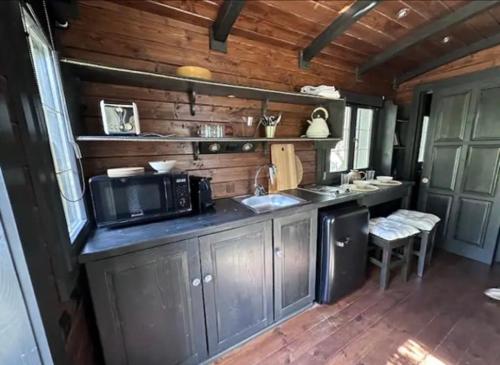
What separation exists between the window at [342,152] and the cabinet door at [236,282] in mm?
1616

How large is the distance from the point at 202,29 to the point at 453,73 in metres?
3.01

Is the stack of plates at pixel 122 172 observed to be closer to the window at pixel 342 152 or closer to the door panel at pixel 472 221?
the window at pixel 342 152

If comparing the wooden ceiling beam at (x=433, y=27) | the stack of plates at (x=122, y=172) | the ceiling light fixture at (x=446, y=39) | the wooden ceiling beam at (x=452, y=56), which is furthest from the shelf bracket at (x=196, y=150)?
the wooden ceiling beam at (x=452, y=56)

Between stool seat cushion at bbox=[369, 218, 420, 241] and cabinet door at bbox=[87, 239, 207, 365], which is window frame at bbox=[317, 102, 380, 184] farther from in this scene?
cabinet door at bbox=[87, 239, 207, 365]

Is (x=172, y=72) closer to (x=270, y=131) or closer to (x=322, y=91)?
(x=270, y=131)

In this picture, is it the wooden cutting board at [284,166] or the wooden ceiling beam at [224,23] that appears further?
the wooden cutting board at [284,166]

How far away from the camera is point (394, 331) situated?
5.37 ft

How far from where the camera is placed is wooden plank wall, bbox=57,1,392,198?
1355 mm

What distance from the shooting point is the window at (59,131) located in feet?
3.18

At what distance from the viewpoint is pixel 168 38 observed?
60.6 inches

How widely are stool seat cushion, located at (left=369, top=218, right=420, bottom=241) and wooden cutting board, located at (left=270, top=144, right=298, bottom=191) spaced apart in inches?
34.0

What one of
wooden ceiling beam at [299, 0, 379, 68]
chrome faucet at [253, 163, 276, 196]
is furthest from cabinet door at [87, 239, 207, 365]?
wooden ceiling beam at [299, 0, 379, 68]

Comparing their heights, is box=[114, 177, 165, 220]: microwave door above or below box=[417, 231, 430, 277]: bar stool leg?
above

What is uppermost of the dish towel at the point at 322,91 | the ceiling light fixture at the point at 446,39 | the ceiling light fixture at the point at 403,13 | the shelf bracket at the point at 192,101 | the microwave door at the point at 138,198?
the ceiling light fixture at the point at 446,39
